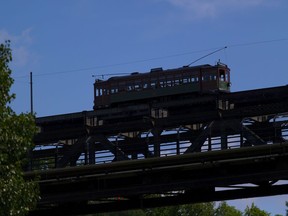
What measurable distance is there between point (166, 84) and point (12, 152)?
4702 cm

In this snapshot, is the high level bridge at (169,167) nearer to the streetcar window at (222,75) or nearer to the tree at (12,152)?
the tree at (12,152)

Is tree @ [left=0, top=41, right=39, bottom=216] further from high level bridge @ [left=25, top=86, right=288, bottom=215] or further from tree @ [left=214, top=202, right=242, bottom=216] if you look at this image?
tree @ [left=214, top=202, right=242, bottom=216]

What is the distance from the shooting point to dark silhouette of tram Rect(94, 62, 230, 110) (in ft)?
241

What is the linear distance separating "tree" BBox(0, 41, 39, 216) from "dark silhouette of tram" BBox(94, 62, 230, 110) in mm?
45586

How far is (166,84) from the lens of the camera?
74.3 m

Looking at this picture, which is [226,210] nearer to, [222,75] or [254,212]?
[254,212]

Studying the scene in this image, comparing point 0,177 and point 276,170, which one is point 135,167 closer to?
point 276,170

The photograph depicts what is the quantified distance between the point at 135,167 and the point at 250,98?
55.7 feet

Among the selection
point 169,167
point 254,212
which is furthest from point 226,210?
point 169,167

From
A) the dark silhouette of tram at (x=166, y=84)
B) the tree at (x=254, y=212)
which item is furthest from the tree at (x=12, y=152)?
the tree at (x=254, y=212)

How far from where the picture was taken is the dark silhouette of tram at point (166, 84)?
73.4 metres

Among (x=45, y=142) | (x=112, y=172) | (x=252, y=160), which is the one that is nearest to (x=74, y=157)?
(x=45, y=142)

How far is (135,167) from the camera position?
41.6m

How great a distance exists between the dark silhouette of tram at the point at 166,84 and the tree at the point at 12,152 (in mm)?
45586
